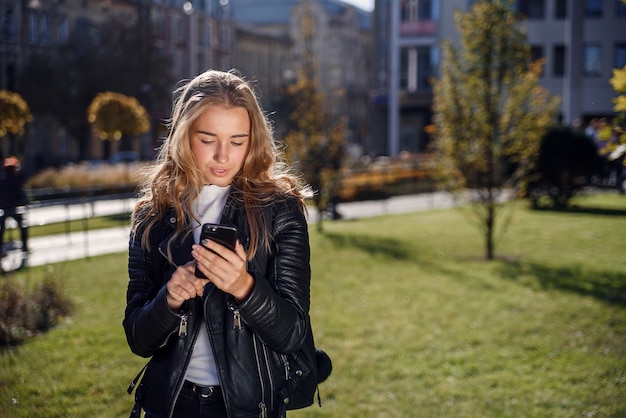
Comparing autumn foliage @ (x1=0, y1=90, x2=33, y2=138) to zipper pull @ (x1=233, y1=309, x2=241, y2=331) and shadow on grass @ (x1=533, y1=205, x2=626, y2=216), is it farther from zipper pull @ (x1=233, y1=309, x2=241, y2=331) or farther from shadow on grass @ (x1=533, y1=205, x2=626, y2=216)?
zipper pull @ (x1=233, y1=309, x2=241, y2=331)

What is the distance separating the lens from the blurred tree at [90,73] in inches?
1533

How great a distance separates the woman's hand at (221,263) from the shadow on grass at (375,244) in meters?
11.7

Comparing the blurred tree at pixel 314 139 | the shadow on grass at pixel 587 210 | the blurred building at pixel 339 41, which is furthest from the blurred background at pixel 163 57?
the blurred building at pixel 339 41

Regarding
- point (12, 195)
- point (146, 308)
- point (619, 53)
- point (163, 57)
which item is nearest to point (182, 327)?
point (146, 308)

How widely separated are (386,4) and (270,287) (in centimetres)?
6944

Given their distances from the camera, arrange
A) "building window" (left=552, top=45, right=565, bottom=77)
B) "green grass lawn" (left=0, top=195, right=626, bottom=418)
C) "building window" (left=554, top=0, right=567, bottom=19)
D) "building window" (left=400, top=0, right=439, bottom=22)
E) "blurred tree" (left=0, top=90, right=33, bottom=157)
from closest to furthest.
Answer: "green grass lawn" (left=0, top=195, right=626, bottom=418) < "blurred tree" (left=0, top=90, right=33, bottom=157) < "building window" (left=554, top=0, right=567, bottom=19) < "building window" (left=552, top=45, right=565, bottom=77) < "building window" (left=400, top=0, right=439, bottom=22)

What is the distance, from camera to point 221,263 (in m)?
2.20

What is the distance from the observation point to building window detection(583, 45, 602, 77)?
42.6m

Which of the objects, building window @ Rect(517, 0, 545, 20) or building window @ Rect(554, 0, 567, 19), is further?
building window @ Rect(517, 0, 545, 20)

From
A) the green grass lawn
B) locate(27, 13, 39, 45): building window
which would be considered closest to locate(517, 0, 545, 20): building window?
locate(27, 13, 39, 45): building window

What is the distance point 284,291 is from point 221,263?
0.33 m

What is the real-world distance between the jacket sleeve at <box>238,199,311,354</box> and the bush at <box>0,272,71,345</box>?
19.2 ft

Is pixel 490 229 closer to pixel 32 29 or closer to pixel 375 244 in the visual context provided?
pixel 375 244

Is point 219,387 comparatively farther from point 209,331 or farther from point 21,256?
point 21,256
